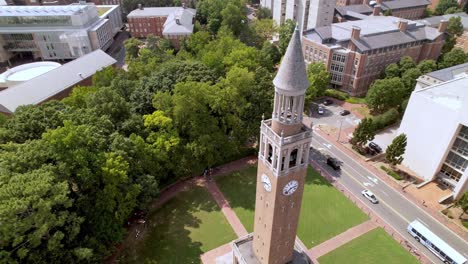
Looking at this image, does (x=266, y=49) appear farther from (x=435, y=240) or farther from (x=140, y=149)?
(x=435, y=240)

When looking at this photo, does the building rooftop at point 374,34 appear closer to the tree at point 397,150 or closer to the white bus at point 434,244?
the tree at point 397,150

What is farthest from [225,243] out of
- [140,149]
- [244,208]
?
[140,149]

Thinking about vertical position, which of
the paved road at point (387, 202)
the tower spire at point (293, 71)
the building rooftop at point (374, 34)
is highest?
the tower spire at point (293, 71)

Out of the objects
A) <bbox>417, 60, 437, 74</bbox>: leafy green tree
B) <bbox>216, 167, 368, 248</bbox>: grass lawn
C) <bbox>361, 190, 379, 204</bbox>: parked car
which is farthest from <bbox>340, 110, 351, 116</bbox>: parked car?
<bbox>361, 190, 379, 204</bbox>: parked car

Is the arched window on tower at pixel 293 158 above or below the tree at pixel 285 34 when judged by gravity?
above

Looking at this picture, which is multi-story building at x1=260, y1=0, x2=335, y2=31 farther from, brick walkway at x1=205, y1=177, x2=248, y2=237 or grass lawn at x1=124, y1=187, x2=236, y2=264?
grass lawn at x1=124, y1=187, x2=236, y2=264

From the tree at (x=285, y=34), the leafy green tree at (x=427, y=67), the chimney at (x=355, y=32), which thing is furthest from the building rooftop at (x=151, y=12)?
the leafy green tree at (x=427, y=67)

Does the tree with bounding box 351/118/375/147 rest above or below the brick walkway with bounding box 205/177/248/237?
above
